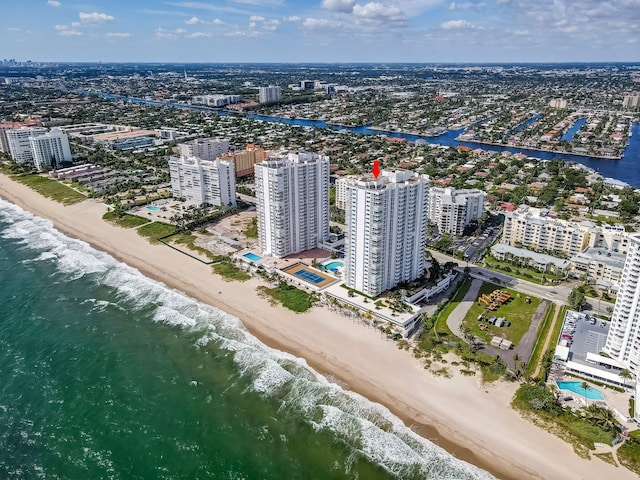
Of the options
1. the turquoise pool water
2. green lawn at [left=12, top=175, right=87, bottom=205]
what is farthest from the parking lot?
green lawn at [left=12, top=175, right=87, bottom=205]

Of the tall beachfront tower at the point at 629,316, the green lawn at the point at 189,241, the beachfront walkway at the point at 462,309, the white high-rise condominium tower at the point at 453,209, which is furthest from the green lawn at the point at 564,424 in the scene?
the green lawn at the point at 189,241

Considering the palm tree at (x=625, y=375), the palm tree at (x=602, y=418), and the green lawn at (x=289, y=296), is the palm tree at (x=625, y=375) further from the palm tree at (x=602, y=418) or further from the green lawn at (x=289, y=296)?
the green lawn at (x=289, y=296)

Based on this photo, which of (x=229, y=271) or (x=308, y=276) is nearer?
(x=308, y=276)

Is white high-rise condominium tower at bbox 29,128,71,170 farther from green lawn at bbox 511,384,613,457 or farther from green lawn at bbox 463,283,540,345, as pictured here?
green lawn at bbox 511,384,613,457

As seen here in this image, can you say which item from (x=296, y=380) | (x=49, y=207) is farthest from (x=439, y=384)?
(x=49, y=207)

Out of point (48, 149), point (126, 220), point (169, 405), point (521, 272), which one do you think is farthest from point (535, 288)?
point (48, 149)

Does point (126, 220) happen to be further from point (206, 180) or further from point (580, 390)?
point (580, 390)
